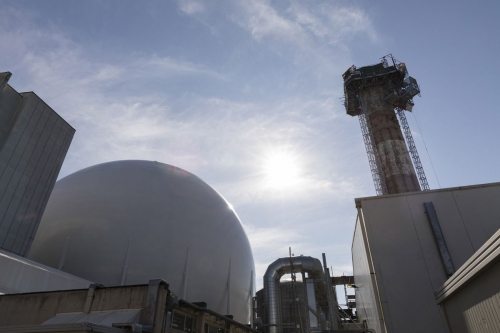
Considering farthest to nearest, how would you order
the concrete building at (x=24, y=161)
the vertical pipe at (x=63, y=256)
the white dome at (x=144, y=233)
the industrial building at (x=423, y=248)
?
the white dome at (x=144, y=233), the vertical pipe at (x=63, y=256), the concrete building at (x=24, y=161), the industrial building at (x=423, y=248)

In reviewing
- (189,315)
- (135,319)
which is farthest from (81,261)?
(135,319)

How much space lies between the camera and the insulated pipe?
969 inches

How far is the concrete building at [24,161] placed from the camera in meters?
15.9

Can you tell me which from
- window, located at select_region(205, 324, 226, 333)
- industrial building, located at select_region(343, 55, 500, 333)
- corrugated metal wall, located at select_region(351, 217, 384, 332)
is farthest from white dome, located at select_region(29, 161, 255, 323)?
industrial building, located at select_region(343, 55, 500, 333)

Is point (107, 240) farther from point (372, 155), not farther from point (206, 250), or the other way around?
point (372, 155)

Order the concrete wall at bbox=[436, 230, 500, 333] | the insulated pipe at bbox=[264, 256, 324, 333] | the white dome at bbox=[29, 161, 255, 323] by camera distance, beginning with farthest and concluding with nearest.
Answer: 1. the insulated pipe at bbox=[264, 256, 324, 333]
2. the white dome at bbox=[29, 161, 255, 323]
3. the concrete wall at bbox=[436, 230, 500, 333]

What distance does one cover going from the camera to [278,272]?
25.6 m

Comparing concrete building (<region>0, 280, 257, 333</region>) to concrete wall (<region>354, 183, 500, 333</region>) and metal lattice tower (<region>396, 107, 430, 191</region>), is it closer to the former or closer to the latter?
concrete wall (<region>354, 183, 500, 333</region>)

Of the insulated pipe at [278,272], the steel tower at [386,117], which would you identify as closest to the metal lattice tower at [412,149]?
the steel tower at [386,117]

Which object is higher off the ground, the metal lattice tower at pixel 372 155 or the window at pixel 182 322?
the metal lattice tower at pixel 372 155

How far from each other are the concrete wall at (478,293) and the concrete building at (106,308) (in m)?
8.63

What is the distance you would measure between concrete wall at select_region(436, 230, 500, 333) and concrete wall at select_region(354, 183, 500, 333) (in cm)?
210

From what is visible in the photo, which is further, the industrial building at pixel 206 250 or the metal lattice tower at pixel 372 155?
the metal lattice tower at pixel 372 155

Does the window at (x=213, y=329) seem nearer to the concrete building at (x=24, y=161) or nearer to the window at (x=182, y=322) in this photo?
the window at (x=182, y=322)
